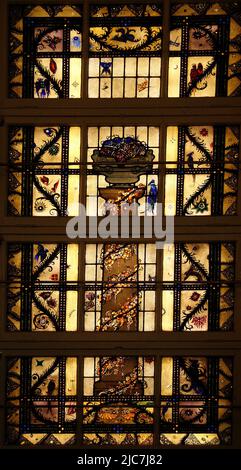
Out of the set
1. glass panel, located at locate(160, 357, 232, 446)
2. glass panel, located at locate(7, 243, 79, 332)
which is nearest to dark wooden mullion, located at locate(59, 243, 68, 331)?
glass panel, located at locate(7, 243, 79, 332)

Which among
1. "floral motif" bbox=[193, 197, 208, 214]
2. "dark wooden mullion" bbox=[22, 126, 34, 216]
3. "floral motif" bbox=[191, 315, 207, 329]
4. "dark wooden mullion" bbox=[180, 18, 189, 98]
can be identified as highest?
"dark wooden mullion" bbox=[180, 18, 189, 98]

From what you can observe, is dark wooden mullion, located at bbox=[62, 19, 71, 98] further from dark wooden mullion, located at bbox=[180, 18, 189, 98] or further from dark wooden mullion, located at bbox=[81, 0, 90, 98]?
dark wooden mullion, located at bbox=[180, 18, 189, 98]

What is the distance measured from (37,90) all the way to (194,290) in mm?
1176

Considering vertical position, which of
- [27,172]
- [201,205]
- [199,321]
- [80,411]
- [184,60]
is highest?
[184,60]

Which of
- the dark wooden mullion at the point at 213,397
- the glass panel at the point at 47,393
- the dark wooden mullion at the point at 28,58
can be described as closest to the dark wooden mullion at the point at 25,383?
the glass panel at the point at 47,393

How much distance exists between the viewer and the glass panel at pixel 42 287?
211 cm

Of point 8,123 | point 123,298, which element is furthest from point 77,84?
point 123,298

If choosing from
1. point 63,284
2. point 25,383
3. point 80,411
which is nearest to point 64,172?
point 63,284

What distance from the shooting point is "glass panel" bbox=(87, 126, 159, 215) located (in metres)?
2.09

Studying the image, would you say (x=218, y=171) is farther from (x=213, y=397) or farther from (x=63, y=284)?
(x=213, y=397)

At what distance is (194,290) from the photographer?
2111 mm

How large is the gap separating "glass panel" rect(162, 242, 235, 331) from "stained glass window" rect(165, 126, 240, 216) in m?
0.18

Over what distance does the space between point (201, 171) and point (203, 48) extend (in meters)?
0.56

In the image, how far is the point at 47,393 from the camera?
2.14m
